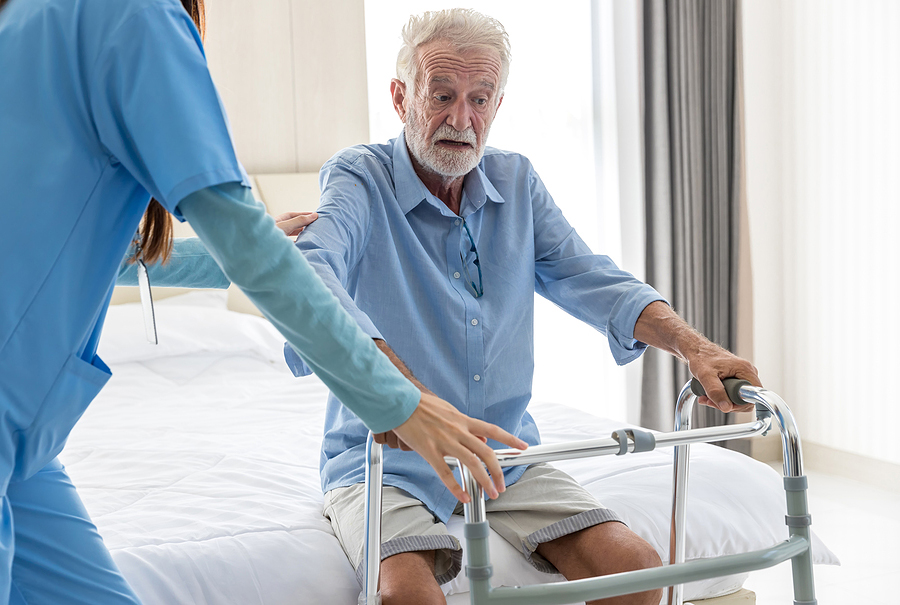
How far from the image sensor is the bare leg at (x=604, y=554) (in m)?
1.27

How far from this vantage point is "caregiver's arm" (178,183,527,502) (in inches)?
31.0

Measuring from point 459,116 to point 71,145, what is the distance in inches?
38.0

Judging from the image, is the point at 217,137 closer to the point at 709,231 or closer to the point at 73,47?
the point at 73,47


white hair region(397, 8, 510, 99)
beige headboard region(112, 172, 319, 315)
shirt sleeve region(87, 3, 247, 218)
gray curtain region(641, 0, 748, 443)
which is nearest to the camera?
shirt sleeve region(87, 3, 247, 218)

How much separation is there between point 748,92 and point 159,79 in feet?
12.7

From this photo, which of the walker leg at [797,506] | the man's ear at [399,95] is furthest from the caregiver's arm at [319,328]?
the man's ear at [399,95]

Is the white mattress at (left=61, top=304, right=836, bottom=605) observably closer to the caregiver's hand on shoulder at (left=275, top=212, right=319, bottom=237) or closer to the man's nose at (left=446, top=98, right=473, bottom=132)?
the caregiver's hand on shoulder at (left=275, top=212, right=319, bottom=237)

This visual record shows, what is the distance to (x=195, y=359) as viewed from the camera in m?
A: 3.04

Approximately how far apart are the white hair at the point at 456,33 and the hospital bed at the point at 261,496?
0.89 metres

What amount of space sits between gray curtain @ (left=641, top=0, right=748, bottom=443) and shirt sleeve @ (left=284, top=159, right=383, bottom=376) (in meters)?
2.69

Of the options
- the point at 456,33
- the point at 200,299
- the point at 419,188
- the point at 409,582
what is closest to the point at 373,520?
the point at 409,582

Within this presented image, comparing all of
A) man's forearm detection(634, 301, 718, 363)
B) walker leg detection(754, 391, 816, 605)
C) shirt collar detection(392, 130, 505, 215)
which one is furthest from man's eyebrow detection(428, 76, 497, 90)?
walker leg detection(754, 391, 816, 605)

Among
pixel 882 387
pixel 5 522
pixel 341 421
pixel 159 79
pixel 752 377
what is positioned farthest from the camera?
pixel 882 387

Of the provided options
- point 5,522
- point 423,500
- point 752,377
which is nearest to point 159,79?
point 5,522
